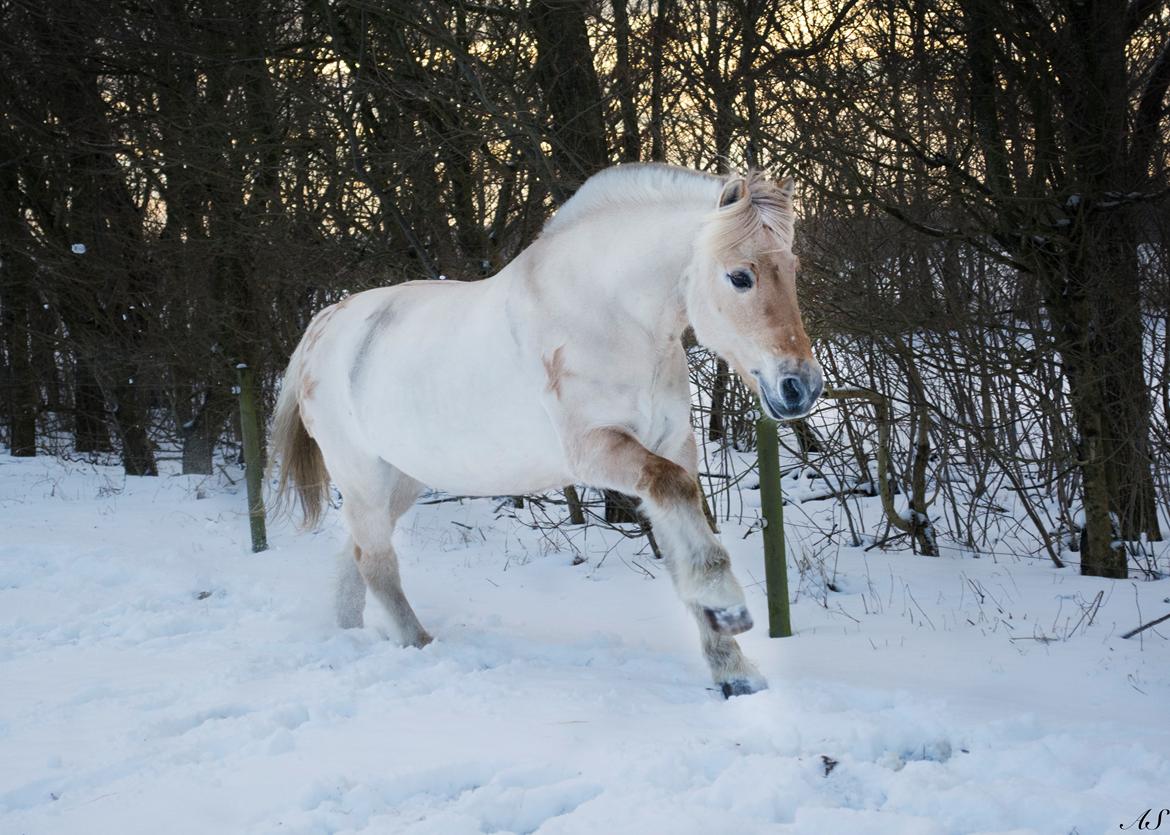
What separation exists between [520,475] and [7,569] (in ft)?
15.5

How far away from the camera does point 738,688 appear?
3594 mm

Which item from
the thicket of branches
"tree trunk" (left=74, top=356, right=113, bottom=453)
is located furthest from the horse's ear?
"tree trunk" (left=74, top=356, right=113, bottom=453)

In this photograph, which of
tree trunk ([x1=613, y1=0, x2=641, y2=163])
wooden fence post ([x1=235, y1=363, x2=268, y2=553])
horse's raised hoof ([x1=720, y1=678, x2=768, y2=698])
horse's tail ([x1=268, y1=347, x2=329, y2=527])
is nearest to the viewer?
horse's raised hoof ([x1=720, y1=678, x2=768, y2=698])

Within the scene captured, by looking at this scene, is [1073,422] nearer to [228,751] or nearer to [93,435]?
[228,751]

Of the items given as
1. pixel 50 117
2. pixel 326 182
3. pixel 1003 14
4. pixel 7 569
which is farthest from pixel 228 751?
pixel 50 117

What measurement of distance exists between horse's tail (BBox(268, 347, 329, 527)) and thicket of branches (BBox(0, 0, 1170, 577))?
1766mm

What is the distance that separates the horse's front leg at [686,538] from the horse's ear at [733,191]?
913 mm

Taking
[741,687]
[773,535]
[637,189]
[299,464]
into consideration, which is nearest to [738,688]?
[741,687]

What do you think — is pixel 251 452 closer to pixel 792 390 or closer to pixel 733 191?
pixel 733 191

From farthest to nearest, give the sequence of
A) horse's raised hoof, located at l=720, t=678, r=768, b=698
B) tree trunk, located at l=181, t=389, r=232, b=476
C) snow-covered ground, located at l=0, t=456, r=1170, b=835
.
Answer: tree trunk, located at l=181, t=389, r=232, b=476, horse's raised hoof, located at l=720, t=678, r=768, b=698, snow-covered ground, located at l=0, t=456, r=1170, b=835

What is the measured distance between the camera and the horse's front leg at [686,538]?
3354 mm

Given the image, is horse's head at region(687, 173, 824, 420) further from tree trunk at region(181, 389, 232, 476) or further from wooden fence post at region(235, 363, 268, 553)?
tree trunk at region(181, 389, 232, 476)

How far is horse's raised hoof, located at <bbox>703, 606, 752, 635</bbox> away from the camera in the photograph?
3.30 m

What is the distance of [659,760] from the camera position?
2.88m
